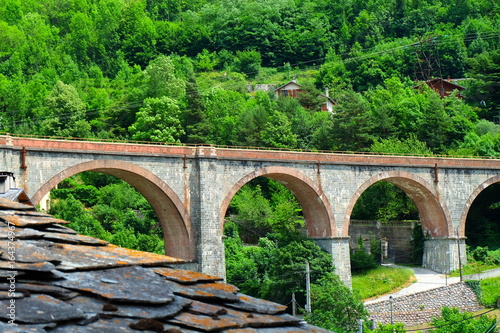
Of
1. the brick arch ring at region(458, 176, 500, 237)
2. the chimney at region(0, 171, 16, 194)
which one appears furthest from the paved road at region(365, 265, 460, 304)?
the chimney at region(0, 171, 16, 194)

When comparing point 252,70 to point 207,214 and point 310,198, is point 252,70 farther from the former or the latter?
point 207,214

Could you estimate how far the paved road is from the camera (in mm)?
43088

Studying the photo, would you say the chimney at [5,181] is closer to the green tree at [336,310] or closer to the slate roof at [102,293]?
the slate roof at [102,293]

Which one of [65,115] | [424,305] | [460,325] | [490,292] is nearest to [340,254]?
[424,305]

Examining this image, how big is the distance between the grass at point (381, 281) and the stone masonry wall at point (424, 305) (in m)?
2.32

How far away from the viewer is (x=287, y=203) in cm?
A: 5744

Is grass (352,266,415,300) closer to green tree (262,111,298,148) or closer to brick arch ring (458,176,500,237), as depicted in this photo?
brick arch ring (458,176,500,237)

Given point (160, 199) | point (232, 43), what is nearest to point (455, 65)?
point (232, 43)

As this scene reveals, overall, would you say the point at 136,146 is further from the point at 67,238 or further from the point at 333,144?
the point at 67,238

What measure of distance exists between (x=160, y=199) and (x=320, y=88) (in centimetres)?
5171

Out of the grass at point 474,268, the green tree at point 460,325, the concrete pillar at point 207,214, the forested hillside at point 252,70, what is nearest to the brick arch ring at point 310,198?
the concrete pillar at point 207,214

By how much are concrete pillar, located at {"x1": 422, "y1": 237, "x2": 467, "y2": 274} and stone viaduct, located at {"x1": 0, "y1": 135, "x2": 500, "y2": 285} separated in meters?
0.06

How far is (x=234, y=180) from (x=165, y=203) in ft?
12.9

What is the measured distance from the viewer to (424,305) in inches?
1654
